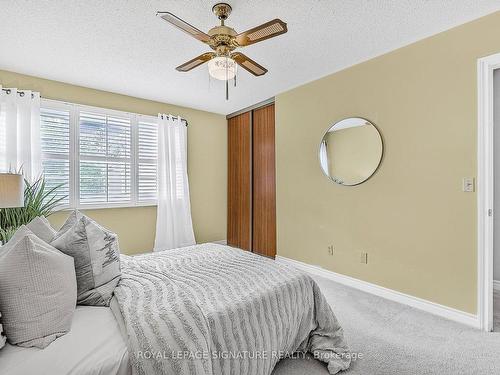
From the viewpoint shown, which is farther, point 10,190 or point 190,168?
point 190,168

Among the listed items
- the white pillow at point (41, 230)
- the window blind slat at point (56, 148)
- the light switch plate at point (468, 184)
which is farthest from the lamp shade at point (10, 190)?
the light switch plate at point (468, 184)

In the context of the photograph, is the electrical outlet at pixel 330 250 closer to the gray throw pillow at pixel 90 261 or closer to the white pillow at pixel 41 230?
the gray throw pillow at pixel 90 261

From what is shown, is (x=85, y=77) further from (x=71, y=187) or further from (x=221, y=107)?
(x=221, y=107)

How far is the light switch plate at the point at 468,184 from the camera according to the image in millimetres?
Result: 2254

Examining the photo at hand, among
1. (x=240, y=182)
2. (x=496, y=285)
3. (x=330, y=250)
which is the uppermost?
(x=240, y=182)

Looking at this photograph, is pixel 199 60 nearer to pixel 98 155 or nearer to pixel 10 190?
pixel 10 190

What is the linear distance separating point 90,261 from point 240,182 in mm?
3574

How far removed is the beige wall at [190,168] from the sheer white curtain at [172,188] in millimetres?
199

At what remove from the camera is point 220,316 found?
4.40ft

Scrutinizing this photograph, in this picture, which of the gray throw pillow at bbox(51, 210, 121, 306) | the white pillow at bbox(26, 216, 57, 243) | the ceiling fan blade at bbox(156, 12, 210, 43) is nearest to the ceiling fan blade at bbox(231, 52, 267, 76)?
the ceiling fan blade at bbox(156, 12, 210, 43)

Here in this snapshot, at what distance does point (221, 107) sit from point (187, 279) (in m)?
3.62

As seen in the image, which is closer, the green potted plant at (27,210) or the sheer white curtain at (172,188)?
the green potted plant at (27,210)

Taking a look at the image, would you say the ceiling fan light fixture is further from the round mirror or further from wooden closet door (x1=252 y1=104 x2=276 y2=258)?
wooden closet door (x1=252 y1=104 x2=276 y2=258)

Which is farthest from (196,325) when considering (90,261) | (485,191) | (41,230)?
(485,191)
